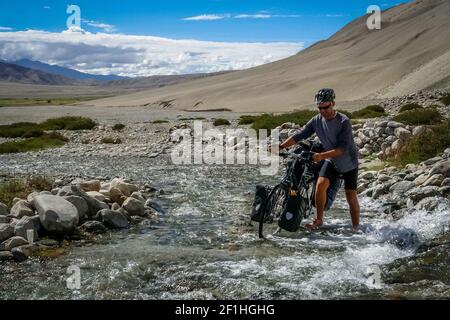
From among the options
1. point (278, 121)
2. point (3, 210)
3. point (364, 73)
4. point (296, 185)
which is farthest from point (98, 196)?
point (364, 73)

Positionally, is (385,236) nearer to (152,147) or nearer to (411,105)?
(152,147)

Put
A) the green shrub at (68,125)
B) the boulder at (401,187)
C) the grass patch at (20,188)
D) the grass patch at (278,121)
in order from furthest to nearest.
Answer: the green shrub at (68,125) → the grass patch at (278,121) → the boulder at (401,187) → the grass patch at (20,188)

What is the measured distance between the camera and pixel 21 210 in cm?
875

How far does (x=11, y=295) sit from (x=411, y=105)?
24.9 m

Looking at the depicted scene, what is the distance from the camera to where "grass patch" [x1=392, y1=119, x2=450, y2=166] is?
1298cm

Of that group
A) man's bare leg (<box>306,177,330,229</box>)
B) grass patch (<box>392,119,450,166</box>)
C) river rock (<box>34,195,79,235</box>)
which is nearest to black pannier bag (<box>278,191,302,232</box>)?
man's bare leg (<box>306,177,330,229</box>)

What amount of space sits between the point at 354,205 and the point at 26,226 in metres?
5.47

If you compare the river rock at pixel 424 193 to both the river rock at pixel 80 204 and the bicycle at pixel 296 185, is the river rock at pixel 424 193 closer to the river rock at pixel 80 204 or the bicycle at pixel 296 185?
the bicycle at pixel 296 185

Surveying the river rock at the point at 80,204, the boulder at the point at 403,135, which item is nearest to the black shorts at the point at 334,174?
the river rock at the point at 80,204

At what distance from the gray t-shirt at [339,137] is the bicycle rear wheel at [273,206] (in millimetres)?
970

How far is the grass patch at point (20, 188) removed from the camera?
10.3 metres

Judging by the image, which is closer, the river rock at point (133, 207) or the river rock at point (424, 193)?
the river rock at point (424, 193)

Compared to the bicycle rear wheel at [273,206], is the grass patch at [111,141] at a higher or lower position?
higher

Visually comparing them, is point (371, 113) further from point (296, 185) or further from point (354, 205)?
point (296, 185)
